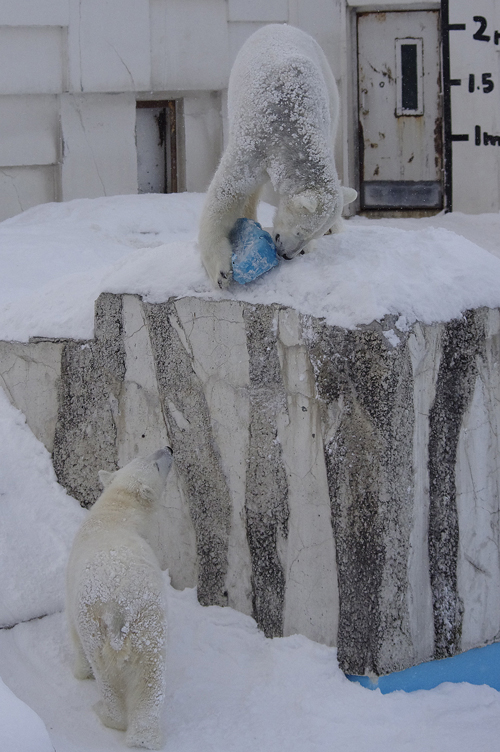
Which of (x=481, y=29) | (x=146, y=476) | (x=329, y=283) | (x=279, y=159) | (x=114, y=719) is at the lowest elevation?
(x=114, y=719)

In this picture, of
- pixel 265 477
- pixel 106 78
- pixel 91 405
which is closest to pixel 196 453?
pixel 265 477

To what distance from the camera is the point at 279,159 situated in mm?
2604

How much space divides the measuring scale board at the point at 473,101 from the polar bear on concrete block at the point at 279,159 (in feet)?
12.7

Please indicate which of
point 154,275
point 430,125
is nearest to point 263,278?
point 154,275

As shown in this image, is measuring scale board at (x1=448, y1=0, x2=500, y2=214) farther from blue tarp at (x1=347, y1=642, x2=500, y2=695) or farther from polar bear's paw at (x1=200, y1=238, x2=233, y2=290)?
blue tarp at (x1=347, y1=642, x2=500, y2=695)

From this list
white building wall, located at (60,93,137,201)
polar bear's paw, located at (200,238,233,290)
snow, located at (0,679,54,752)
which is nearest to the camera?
snow, located at (0,679,54,752)

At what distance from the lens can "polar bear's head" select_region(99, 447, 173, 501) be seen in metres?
2.53

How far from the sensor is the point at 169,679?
2510mm

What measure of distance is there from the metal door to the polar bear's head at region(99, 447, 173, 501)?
4456mm

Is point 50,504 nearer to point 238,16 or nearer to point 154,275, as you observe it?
point 154,275

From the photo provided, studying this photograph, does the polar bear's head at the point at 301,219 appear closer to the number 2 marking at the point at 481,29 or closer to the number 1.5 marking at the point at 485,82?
the number 1.5 marking at the point at 485,82

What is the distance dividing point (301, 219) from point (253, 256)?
0.67ft

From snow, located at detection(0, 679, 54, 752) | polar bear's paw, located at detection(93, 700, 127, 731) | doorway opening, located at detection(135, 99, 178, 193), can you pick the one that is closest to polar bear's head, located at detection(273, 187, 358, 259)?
polar bear's paw, located at detection(93, 700, 127, 731)

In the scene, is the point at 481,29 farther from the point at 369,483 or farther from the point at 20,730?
the point at 20,730
